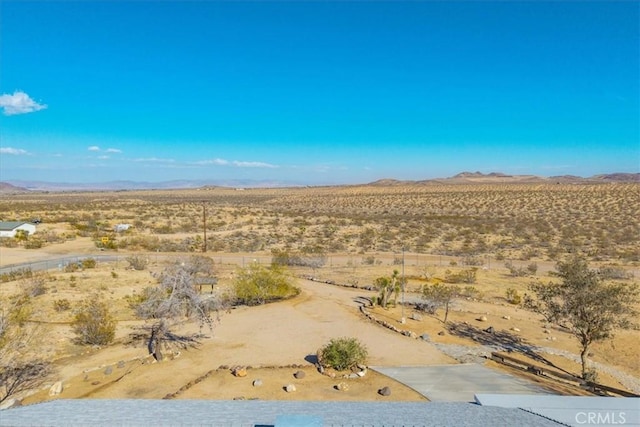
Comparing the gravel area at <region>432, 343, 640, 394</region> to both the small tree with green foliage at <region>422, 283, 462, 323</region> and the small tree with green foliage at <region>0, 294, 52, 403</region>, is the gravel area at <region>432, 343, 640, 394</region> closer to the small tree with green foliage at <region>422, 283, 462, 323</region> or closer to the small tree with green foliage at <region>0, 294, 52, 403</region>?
the small tree with green foliage at <region>422, 283, 462, 323</region>

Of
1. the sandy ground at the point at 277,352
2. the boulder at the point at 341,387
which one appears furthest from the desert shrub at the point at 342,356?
the boulder at the point at 341,387

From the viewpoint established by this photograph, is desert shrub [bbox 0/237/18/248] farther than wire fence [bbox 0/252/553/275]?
Yes

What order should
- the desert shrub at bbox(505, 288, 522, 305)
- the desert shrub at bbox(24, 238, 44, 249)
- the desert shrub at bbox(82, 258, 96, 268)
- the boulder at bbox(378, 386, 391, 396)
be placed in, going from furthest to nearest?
the desert shrub at bbox(24, 238, 44, 249) → the desert shrub at bbox(82, 258, 96, 268) → the desert shrub at bbox(505, 288, 522, 305) → the boulder at bbox(378, 386, 391, 396)

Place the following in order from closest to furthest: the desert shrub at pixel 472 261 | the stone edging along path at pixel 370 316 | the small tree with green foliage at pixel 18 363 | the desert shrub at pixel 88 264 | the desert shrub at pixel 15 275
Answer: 1. the small tree with green foliage at pixel 18 363
2. the stone edging along path at pixel 370 316
3. the desert shrub at pixel 15 275
4. the desert shrub at pixel 88 264
5. the desert shrub at pixel 472 261

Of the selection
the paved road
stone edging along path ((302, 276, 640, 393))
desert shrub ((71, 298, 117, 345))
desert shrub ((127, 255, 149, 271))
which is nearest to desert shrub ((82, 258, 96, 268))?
desert shrub ((127, 255, 149, 271))

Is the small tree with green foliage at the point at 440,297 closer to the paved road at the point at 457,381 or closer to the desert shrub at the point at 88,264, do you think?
the paved road at the point at 457,381

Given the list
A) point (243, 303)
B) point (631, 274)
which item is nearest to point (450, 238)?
point (631, 274)

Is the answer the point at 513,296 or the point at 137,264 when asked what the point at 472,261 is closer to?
the point at 513,296
